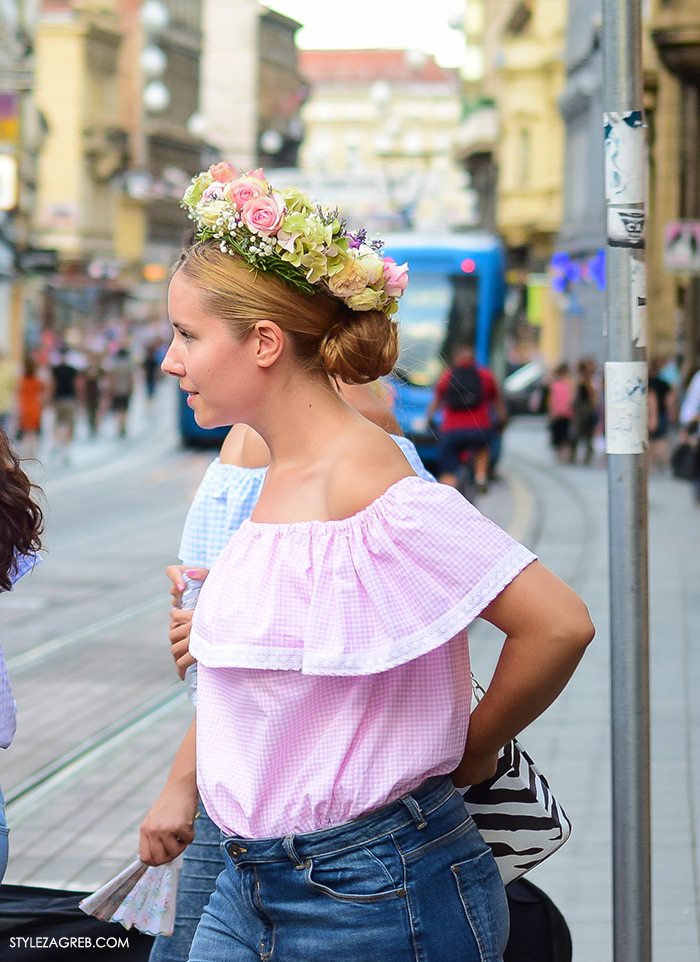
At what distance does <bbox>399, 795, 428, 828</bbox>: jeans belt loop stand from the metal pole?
589 mm

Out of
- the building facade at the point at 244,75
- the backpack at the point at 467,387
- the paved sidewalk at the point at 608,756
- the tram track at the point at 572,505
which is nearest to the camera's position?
the paved sidewalk at the point at 608,756

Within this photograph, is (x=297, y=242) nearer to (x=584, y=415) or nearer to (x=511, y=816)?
(x=511, y=816)

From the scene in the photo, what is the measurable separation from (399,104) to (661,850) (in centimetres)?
14674

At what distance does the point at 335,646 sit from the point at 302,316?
1.47 ft

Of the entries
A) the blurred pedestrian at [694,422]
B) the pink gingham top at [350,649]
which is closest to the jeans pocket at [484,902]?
the pink gingham top at [350,649]

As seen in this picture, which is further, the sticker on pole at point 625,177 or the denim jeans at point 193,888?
the denim jeans at point 193,888

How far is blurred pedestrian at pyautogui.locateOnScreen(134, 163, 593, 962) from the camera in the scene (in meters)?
1.94

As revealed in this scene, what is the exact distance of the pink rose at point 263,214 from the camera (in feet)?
6.82

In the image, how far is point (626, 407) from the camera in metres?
2.59

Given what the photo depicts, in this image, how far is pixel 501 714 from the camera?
2.05m

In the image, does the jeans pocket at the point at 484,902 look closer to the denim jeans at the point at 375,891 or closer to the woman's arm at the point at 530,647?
the denim jeans at the point at 375,891

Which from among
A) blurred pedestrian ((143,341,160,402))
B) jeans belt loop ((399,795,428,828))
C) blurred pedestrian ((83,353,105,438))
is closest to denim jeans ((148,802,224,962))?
jeans belt loop ((399,795,428,828))

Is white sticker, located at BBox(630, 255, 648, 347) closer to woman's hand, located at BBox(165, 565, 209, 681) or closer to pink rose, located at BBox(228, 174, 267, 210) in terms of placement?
pink rose, located at BBox(228, 174, 267, 210)

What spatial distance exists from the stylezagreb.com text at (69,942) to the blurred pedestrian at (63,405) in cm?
2012
